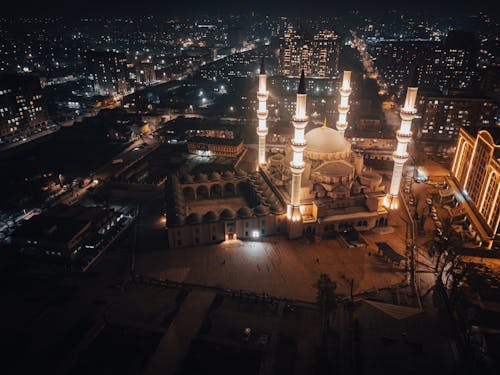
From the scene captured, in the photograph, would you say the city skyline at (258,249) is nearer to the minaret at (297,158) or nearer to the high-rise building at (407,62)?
the minaret at (297,158)

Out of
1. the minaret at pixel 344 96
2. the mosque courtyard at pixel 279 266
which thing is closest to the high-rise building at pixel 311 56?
the minaret at pixel 344 96

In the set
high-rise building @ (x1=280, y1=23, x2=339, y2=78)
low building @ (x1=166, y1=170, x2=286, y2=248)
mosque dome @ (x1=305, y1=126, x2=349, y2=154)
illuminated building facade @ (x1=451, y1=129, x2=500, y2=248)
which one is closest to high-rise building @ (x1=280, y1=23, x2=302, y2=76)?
high-rise building @ (x1=280, y1=23, x2=339, y2=78)

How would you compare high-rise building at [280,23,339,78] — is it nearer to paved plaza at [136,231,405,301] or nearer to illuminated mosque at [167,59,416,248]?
illuminated mosque at [167,59,416,248]

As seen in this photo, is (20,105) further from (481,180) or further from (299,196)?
(481,180)

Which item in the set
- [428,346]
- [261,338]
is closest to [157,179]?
[261,338]

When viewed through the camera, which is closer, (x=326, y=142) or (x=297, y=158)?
(x=297, y=158)

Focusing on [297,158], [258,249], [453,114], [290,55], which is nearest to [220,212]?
[258,249]

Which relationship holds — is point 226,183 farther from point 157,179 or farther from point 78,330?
point 78,330
